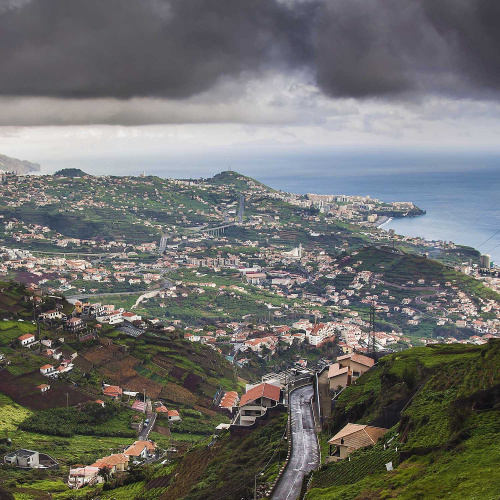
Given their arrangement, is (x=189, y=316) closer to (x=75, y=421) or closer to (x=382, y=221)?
(x=75, y=421)

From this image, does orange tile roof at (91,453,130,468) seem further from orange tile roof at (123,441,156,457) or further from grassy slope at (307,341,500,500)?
grassy slope at (307,341,500,500)

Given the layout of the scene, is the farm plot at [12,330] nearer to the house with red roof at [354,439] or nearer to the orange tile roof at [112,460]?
the orange tile roof at [112,460]

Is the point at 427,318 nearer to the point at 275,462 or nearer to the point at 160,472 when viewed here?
the point at 160,472

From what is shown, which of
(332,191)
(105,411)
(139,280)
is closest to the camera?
(105,411)

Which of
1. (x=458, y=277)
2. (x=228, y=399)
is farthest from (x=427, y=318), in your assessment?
(x=228, y=399)

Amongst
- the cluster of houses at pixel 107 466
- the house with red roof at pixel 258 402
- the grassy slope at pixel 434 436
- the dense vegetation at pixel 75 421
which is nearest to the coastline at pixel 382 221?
the dense vegetation at pixel 75 421

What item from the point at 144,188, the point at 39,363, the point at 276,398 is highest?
the point at 144,188

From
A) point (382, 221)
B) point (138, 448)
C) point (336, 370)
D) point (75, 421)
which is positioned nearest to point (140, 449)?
point (138, 448)

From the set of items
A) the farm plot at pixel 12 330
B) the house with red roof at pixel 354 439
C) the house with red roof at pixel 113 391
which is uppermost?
the house with red roof at pixel 354 439

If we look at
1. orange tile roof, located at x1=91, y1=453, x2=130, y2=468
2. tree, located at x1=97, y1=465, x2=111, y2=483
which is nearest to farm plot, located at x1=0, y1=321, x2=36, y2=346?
orange tile roof, located at x1=91, y1=453, x2=130, y2=468
